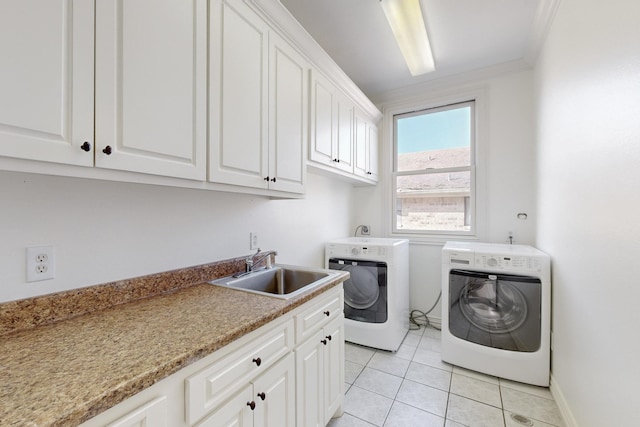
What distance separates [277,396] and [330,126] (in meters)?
1.82

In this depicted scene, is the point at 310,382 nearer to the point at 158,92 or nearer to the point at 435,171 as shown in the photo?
the point at 158,92

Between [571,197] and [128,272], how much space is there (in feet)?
7.88

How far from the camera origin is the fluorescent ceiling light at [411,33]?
5.98 ft

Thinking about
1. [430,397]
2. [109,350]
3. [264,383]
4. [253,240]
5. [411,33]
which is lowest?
[430,397]

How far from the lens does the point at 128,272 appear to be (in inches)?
46.0

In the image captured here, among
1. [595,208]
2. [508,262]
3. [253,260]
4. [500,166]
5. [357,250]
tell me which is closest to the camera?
[595,208]

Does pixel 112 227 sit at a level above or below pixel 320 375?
above

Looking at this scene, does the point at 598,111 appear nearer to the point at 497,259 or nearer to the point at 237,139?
the point at 497,259

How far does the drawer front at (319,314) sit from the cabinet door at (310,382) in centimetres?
5

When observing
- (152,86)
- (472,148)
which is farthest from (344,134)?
(152,86)

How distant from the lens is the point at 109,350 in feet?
2.41

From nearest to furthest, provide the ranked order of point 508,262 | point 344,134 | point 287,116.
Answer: point 287,116 → point 508,262 → point 344,134

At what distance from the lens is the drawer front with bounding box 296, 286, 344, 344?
4.09 feet

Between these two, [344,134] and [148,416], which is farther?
[344,134]
